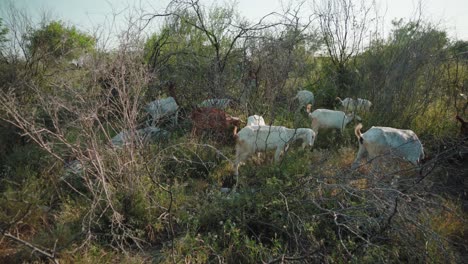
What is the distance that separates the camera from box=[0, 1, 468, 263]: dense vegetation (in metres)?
3.00

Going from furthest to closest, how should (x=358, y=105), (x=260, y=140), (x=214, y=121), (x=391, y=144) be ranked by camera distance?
(x=358, y=105), (x=214, y=121), (x=260, y=140), (x=391, y=144)

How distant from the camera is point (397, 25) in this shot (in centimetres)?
764

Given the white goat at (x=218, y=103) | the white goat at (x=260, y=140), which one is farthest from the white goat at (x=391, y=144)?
the white goat at (x=218, y=103)

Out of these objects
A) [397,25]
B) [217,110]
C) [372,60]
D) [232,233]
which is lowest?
[232,233]

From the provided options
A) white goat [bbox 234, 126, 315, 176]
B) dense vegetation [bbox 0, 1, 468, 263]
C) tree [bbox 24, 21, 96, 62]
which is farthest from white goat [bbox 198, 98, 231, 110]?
tree [bbox 24, 21, 96, 62]

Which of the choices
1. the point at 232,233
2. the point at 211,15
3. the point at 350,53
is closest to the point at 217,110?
the point at 232,233

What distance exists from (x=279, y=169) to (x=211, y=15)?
18.2ft

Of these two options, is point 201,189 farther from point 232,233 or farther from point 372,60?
point 372,60

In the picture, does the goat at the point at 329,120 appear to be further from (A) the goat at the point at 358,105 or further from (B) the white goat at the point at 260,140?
(B) the white goat at the point at 260,140

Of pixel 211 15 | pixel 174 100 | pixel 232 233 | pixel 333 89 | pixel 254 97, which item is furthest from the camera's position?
pixel 333 89

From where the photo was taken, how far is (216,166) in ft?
16.0

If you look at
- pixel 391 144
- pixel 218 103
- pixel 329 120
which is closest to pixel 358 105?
pixel 329 120

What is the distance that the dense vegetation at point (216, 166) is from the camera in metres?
3.00

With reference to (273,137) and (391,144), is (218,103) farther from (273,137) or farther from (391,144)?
(391,144)
